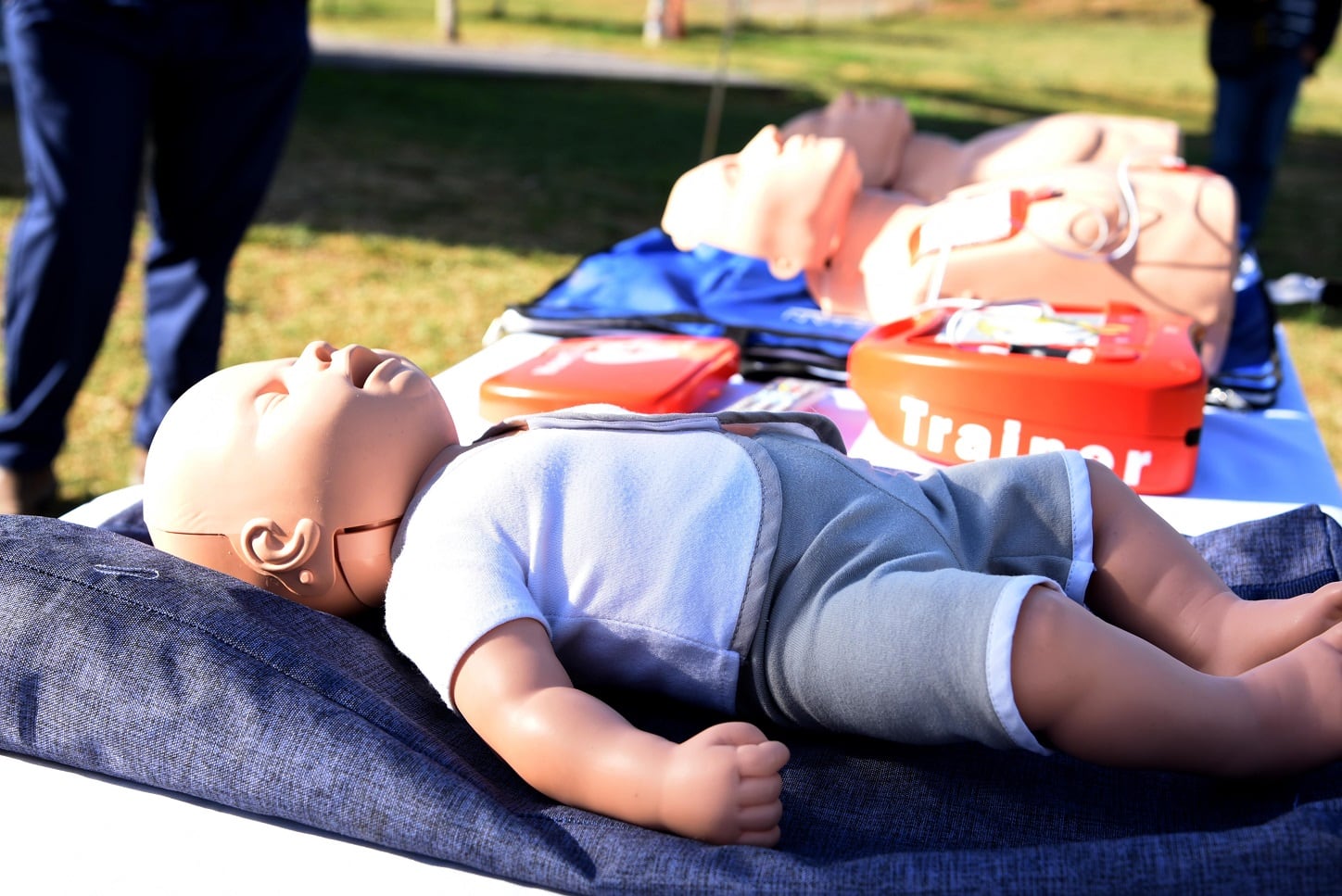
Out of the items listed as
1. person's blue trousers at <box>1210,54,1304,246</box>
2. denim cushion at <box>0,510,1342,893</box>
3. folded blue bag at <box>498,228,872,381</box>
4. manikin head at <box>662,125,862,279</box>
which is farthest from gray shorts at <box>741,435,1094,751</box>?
person's blue trousers at <box>1210,54,1304,246</box>

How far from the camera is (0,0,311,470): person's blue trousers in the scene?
6.61 feet

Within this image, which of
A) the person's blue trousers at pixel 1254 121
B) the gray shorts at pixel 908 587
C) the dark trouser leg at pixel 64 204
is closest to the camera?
the gray shorts at pixel 908 587

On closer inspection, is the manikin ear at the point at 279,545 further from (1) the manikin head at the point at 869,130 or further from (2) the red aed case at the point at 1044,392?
(1) the manikin head at the point at 869,130

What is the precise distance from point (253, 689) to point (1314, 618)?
833 mm

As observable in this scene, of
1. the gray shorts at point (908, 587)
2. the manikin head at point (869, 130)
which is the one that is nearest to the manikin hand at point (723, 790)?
the gray shorts at point (908, 587)

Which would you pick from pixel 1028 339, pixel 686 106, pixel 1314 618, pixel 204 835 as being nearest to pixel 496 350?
pixel 1028 339

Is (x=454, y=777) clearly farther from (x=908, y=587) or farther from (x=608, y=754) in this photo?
(x=908, y=587)

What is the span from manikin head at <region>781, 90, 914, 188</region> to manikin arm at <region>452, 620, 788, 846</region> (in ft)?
4.86

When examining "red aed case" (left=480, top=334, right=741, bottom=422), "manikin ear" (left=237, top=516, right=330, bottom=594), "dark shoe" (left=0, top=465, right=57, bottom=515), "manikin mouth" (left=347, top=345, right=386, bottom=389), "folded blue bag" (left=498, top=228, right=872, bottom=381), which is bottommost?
"dark shoe" (left=0, top=465, right=57, bottom=515)

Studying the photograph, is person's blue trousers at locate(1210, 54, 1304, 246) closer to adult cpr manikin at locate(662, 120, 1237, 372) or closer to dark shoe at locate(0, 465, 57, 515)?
adult cpr manikin at locate(662, 120, 1237, 372)

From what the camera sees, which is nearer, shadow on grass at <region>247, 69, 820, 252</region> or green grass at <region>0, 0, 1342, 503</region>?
green grass at <region>0, 0, 1342, 503</region>

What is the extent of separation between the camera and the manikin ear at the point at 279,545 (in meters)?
1.05

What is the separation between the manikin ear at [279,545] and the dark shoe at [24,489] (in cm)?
134

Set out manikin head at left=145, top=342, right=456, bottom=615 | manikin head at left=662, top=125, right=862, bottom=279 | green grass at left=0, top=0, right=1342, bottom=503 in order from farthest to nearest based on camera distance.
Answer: green grass at left=0, top=0, right=1342, bottom=503
manikin head at left=662, top=125, right=862, bottom=279
manikin head at left=145, top=342, right=456, bottom=615
